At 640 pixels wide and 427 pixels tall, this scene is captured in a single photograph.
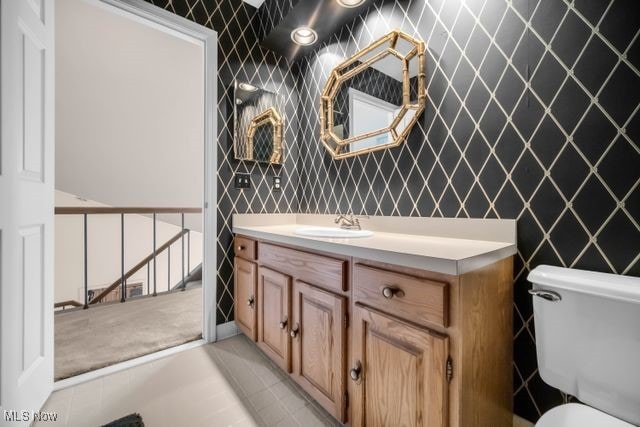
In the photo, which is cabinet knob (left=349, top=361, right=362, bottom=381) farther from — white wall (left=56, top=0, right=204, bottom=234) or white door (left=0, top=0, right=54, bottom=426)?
white wall (left=56, top=0, right=204, bottom=234)

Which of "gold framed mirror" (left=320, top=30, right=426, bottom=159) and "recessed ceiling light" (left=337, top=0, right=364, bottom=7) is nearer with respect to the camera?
"gold framed mirror" (left=320, top=30, right=426, bottom=159)

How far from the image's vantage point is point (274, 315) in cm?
152

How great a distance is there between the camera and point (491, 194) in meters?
1.17

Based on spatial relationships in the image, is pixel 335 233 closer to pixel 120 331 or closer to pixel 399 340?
pixel 399 340

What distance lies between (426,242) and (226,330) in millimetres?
1617

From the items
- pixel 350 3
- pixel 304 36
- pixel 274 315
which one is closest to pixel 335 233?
pixel 274 315

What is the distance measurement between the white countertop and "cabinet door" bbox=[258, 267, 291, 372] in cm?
23

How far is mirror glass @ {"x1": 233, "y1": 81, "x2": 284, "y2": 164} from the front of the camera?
6.66 ft

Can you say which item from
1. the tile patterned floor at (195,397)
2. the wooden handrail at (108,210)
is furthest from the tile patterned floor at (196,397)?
the wooden handrail at (108,210)

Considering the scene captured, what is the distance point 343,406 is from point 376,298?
510 millimetres

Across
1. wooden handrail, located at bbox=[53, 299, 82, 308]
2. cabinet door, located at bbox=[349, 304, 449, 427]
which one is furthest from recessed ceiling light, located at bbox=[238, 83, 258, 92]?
wooden handrail, located at bbox=[53, 299, 82, 308]

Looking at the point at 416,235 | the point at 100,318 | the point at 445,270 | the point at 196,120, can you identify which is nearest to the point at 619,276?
the point at 445,270

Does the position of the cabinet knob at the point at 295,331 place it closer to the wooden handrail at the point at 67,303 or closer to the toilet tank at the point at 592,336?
the toilet tank at the point at 592,336

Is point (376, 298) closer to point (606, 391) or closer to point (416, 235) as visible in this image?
point (416, 235)
